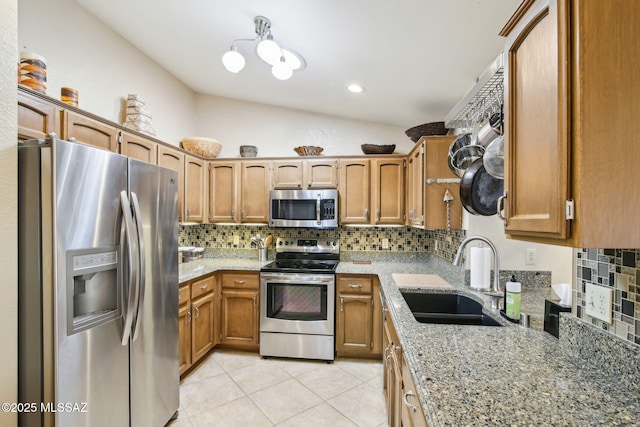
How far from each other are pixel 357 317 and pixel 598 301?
2.03 m

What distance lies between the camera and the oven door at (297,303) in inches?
107

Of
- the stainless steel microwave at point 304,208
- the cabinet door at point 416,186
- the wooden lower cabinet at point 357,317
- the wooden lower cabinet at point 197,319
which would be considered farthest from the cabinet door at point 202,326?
the cabinet door at point 416,186

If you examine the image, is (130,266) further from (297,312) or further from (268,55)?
(297,312)

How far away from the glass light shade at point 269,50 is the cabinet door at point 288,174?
1.29m

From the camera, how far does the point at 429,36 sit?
1584 millimetres

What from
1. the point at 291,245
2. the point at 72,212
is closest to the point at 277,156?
the point at 291,245

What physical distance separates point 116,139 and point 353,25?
1.82 m

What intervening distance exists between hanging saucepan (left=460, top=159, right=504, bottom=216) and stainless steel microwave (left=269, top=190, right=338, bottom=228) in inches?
60.9

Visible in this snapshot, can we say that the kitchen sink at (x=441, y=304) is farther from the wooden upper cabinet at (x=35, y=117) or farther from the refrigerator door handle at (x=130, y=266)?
the wooden upper cabinet at (x=35, y=117)

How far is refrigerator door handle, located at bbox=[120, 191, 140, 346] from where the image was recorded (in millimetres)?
1403

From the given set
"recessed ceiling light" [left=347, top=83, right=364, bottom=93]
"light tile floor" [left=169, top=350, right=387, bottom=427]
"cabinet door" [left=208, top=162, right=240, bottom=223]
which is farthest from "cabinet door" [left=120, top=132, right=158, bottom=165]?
"light tile floor" [left=169, top=350, right=387, bottom=427]

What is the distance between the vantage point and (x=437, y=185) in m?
2.35

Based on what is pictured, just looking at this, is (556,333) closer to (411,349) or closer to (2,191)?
(411,349)

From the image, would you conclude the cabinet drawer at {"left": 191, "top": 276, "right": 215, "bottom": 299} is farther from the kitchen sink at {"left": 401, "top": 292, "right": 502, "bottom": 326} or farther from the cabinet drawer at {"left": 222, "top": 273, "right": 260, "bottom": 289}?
the kitchen sink at {"left": 401, "top": 292, "right": 502, "bottom": 326}
